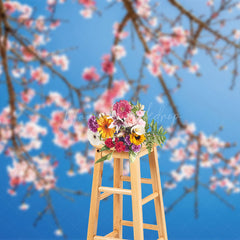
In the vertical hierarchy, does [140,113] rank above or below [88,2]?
below

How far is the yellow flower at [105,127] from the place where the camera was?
156 centimetres

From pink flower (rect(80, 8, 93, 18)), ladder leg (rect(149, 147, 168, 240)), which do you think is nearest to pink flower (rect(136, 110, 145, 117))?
ladder leg (rect(149, 147, 168, 240))

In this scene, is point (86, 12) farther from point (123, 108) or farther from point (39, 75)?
point (123, 108)

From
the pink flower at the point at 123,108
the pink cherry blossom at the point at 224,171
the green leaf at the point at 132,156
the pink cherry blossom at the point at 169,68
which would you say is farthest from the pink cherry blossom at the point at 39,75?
the pink cherry blossom at the point at 224,171

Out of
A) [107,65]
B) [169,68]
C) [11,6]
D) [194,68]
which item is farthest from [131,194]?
[11,6]

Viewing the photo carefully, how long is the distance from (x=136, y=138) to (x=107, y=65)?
883 mm

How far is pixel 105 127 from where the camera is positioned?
1.57 metres

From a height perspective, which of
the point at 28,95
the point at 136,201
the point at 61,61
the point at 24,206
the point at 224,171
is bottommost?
the point at 136,201

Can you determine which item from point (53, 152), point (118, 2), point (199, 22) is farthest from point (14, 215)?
point (199, 22)

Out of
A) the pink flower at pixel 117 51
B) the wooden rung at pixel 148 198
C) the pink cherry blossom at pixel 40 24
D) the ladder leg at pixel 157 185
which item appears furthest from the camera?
the pink cherry blossom at pixel 40 24

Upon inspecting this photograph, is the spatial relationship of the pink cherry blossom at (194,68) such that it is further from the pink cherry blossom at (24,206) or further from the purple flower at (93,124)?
the pink cherry blossom at (24,206)

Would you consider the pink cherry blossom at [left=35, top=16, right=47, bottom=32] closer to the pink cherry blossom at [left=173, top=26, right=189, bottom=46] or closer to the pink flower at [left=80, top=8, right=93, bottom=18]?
the pink flower at [left=80, top=8, right=93, bottom=18]

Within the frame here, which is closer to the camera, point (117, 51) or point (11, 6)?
point (117, 51)

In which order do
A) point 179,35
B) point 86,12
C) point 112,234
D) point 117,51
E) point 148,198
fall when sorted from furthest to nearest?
point 86,12 < point 179,35 < point 117,51 < point 112,234 < point 148,198
